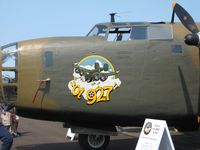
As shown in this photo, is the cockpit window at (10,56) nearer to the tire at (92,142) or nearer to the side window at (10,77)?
the side window at (10,77)

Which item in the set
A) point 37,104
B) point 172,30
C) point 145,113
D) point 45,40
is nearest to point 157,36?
point 172,30

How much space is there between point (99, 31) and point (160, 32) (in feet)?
5.54

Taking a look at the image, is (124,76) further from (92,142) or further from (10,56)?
(10,56)

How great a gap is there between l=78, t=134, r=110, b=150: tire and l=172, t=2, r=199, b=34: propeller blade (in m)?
4.24

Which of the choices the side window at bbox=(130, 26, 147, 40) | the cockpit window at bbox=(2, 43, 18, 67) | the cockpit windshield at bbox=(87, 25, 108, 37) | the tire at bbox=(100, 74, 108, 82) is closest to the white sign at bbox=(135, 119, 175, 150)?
the tire at bbox=(100, 74, 108, 82)

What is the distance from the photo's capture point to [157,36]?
10789 millimetres

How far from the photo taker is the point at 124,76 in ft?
34.0

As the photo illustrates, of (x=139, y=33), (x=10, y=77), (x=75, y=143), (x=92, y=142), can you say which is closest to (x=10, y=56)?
(x=10, y=77)

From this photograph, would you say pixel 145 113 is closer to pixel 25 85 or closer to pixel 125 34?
pixel 125 34

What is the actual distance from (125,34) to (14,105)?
3562 mm

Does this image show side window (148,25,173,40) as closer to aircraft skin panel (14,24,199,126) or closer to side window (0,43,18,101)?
aircraft skin panel (14,24,199,126)

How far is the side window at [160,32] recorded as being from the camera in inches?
424

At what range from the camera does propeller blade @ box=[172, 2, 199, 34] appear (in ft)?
34.3

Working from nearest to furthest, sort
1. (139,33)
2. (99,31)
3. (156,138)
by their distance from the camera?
(156,138) → (139,33) → (99,31)
